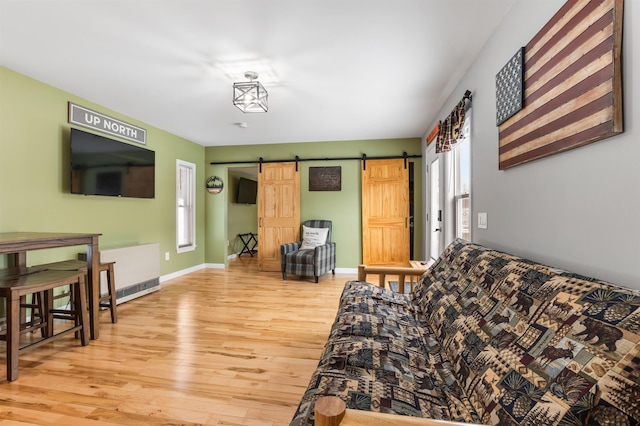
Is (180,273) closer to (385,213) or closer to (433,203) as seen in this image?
(385,213)

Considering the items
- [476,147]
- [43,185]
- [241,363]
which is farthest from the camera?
[43,185]

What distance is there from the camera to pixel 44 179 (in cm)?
303

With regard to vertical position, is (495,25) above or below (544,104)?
above

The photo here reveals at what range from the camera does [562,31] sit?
52.0 inches

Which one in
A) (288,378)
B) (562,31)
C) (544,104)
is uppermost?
(562,31)

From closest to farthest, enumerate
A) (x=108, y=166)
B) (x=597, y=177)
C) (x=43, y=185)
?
1. (x=597, y=177)
2. (x=43, y=185)
3. (x=108, y=166)

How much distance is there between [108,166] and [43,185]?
2.27 ft

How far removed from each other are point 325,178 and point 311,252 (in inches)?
57.9

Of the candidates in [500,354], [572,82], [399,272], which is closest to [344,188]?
[399,272]

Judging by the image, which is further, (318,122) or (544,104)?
(318,122)

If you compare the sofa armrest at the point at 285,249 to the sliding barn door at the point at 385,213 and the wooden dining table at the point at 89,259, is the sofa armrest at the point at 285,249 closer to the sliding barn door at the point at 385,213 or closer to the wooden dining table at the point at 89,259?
the sliding barn door at the point at 385,213

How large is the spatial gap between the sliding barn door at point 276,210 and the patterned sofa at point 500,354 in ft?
12.9

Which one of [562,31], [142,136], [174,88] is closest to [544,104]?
[562,31]

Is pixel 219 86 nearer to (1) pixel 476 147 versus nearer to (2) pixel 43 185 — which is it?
(2) pixel 43 185
